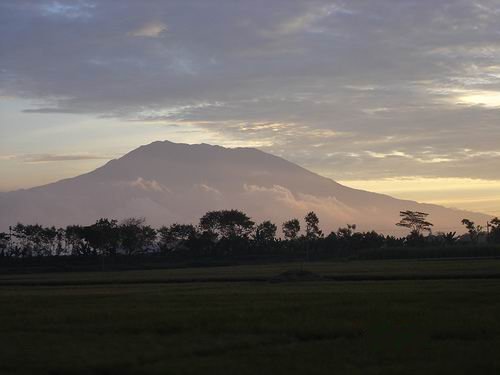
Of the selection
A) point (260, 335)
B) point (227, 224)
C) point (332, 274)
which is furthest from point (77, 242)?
point (260, 335)

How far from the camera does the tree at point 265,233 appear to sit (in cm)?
12338

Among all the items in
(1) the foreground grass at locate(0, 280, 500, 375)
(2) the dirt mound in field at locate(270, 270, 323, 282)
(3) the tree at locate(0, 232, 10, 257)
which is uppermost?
(3) the tree at locate(0, 232, 10, 257)

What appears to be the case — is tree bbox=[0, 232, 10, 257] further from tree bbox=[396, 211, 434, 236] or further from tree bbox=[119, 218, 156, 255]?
tree bbox=[396, 211, 434, 236]

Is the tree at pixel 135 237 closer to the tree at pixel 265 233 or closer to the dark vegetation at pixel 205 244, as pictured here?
the dark vegetation at pixel 205 244

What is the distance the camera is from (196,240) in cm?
11575

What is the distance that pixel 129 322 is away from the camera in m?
24.5

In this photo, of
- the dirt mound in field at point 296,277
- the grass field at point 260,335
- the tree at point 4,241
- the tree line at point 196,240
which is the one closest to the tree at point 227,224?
the tree line at point 196,240

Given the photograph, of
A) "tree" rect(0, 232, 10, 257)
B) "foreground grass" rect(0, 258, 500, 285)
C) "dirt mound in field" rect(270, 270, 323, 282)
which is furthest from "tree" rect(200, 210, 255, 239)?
"dirt mound in field" rect(270, 270, 323, 282)

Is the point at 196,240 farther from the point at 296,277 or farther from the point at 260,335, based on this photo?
the point at 260,335

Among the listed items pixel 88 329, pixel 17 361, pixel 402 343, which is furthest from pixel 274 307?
pixel 17 361

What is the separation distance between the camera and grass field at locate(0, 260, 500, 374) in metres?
16.5

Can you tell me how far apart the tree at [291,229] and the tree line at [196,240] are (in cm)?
18

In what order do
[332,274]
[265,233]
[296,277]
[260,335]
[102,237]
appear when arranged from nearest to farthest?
[260,335] < [296,277] < [332,274] < [102,237] < [265,233]

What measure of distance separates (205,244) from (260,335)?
95.4 metres
